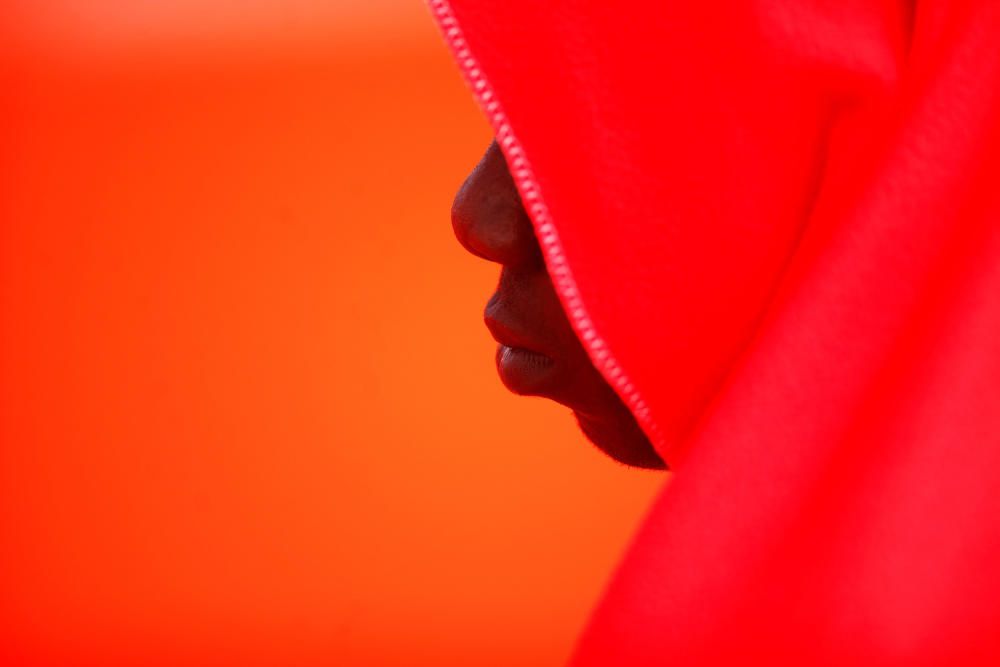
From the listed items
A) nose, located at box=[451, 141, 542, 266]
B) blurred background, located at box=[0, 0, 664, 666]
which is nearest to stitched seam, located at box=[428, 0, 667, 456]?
nose, located at box=[451, 141, 542, 266]

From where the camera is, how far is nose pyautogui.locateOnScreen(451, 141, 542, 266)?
52 centimetres

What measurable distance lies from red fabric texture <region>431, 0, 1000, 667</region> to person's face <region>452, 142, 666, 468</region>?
8cm

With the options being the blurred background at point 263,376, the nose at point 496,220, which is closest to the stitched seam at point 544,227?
the nose at point 496,220

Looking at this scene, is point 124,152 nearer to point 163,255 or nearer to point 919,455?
point 163,255

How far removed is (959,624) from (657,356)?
0.15m

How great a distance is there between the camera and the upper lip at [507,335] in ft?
1.78

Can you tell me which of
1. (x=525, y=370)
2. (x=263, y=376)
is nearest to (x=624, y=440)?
(x=525, y=370)

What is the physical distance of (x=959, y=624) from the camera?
0.37 m

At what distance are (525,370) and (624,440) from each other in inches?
2.3

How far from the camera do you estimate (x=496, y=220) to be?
0.52 m

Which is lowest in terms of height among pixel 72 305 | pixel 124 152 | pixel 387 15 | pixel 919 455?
pixel 72 305

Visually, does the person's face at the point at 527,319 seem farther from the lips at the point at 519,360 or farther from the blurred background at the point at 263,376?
the blurred background at the point at 263,376

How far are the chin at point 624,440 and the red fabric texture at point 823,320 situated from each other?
0.32 ft

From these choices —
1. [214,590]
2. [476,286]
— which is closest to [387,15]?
[476,286]
